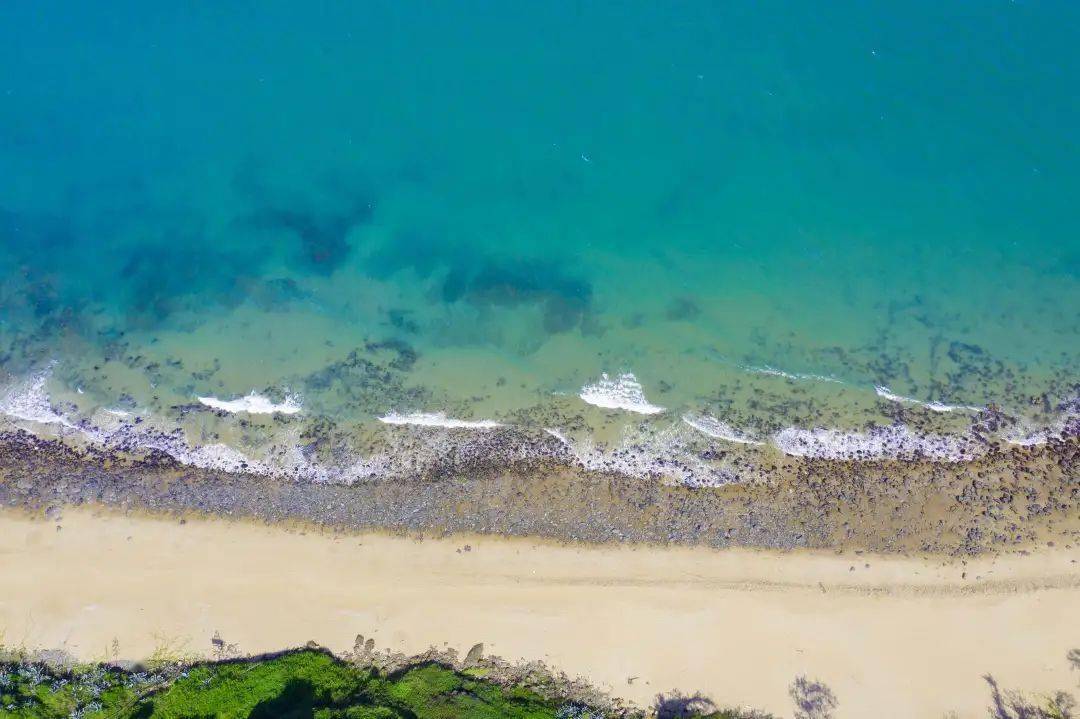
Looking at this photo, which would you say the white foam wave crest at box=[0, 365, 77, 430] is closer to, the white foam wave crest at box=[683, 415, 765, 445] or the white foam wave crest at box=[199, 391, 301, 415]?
the white foam wave crest at box=[199, 391, 301, 415]

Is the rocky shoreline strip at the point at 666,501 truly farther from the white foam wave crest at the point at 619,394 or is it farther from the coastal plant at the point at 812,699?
the coastal plant at the point at 812,699

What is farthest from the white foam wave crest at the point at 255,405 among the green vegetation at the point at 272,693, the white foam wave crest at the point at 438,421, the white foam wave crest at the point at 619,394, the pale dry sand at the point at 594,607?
the white foam wave crest at the point at 619,394

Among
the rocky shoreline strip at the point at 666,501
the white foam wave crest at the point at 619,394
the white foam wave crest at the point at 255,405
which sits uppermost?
the white foam wave crest at the point at 619,394

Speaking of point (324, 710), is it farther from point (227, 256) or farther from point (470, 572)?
point (227, 256)

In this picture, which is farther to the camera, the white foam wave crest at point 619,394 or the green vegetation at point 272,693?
the white foam wave crest at point 619,394

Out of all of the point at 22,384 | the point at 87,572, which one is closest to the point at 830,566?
the point at 87,572

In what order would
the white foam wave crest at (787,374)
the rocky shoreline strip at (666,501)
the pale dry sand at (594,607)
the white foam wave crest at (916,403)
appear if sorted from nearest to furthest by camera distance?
the pale dry sand at (594,607), the rocky shoreline strip at (666,501), the white foam wave crest at (916,403), the white foam wave crest at (787,374)

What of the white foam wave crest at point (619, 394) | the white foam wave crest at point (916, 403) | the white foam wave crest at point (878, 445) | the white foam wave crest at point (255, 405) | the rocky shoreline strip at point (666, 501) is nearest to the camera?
the rocky shoreline strip at point (666, 501)
